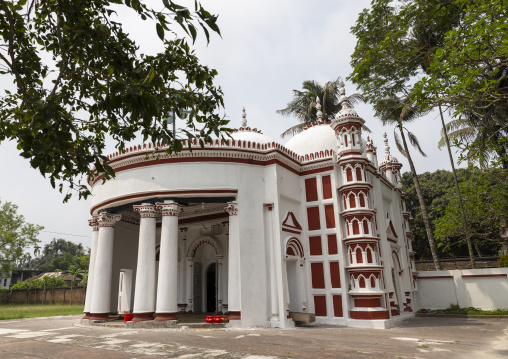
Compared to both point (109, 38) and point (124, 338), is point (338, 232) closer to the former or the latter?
point (124, 338)

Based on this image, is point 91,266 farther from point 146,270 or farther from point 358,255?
point 358,255

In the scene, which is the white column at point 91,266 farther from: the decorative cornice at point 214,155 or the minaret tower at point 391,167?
the minaret tower at point 391,167

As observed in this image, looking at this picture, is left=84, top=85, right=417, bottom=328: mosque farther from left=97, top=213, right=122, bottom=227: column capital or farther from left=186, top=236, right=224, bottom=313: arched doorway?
→ left=186, top=236, right=224, bottom=313: arched doorway

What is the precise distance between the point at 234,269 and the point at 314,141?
8102 mm

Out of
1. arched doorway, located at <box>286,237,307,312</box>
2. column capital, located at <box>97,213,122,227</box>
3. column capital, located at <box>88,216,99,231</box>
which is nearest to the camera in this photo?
arched doorway, located at <box>286,237,307,312</box>

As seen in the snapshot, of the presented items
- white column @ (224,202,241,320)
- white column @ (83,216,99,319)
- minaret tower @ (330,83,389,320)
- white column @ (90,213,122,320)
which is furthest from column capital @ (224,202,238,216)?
white column @ (83,216,99,319)

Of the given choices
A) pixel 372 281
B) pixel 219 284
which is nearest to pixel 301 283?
pixel 372 281

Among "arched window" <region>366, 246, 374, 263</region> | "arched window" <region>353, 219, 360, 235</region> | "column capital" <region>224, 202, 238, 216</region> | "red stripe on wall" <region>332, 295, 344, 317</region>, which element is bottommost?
"red stripe on wall" <region>332, 295, 344, 317</region>

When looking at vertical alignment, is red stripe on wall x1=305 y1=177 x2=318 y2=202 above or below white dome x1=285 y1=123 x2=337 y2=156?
below

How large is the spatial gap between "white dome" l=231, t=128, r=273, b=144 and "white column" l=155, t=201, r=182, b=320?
5771mm

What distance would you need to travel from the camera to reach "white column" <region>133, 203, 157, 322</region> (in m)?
12.8

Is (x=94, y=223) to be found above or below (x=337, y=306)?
above

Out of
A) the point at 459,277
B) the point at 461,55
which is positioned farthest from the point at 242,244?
the point at 459,277

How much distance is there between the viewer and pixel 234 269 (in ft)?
42.3
